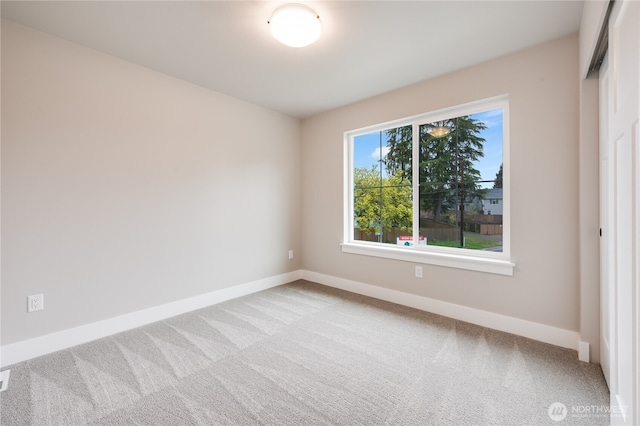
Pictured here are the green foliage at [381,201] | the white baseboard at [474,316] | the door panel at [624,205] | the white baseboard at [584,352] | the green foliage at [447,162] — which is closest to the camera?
the door panel at [624,205]

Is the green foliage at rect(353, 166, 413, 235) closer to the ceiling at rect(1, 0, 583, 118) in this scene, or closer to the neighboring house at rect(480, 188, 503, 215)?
the neighboring house at rect(480, 188, 503, 215)

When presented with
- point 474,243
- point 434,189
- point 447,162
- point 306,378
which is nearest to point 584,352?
point 474,243

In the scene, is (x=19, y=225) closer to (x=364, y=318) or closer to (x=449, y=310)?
(x=364, y=318)

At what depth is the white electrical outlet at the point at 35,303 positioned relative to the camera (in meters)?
2.06

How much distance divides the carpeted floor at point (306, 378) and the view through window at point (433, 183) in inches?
38.6

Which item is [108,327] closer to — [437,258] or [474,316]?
[437,258]

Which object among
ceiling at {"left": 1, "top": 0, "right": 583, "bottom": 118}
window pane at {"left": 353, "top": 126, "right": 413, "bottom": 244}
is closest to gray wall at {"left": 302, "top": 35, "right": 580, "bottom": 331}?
ceiling at {"left": 1, "top": 0, "right": 583, "bottom": 118}

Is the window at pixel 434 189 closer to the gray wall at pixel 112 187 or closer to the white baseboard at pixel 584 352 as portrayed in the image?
the white baseboard at pixel 584 352

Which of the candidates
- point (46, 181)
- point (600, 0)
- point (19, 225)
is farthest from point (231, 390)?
point (600, 0)

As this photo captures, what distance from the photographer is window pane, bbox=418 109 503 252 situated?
265 cm

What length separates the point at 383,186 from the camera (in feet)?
11.6

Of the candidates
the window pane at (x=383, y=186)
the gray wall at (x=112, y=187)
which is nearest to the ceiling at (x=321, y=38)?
the gray wall at (x=112, y=187)

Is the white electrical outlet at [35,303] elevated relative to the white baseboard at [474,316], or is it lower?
elevated

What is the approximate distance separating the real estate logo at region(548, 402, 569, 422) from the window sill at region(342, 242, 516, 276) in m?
1.07
